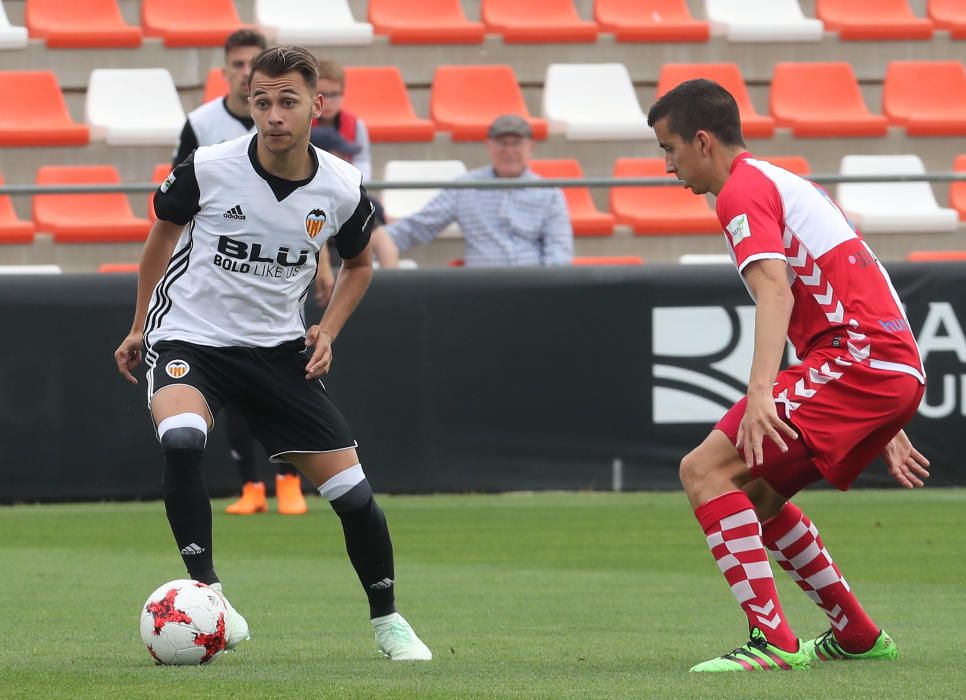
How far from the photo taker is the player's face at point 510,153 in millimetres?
11641

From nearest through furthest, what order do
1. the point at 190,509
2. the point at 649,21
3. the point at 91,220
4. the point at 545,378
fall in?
the point at 190,509
the point at 545,378
the point at 91,220
the point at 649,21

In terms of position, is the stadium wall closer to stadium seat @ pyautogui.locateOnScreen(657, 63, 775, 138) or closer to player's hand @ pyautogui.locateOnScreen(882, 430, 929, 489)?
stadium seat @ pyautogui.locateOnScreen(657, 63, 775, 138)

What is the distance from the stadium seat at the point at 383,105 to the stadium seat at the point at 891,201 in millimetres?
3375

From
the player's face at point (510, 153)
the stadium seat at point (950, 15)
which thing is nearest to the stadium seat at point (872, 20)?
the stadium seat at point (950, 15)

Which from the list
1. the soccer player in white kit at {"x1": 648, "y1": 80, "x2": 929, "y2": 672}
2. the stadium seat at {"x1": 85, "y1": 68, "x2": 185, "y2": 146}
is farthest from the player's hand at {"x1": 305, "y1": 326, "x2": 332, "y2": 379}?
the stadium seat at {"x1": 85, "y1": 68, "x2": 185, "y2": 146}

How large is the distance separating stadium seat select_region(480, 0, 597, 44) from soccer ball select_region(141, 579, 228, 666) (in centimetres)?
1070

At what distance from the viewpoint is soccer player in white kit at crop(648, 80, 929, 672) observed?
16.6ft

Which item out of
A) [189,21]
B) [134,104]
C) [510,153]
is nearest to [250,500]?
[510,153]

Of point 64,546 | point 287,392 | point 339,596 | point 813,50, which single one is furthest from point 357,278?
point 813,50

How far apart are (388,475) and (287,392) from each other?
553 centimetres

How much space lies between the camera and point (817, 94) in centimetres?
1540

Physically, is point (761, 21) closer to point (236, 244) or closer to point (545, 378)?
point (545, 378)

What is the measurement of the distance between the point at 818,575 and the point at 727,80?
33.2 ft

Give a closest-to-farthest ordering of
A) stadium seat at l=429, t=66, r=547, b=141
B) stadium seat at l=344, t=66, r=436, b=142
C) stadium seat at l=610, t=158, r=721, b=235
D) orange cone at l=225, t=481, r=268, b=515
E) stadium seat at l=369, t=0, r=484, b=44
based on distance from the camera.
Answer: orange cone at l=225, t=481, r=268, b=515 → stadium seat at l=610, t=158, r=721, b=235 → stadium seat at l=344, t=66, r=436, b=142 → stadium seat at l=429, t=66, r=547, b=141 → stadium seat at l=369, t=0, r=484, b=44
